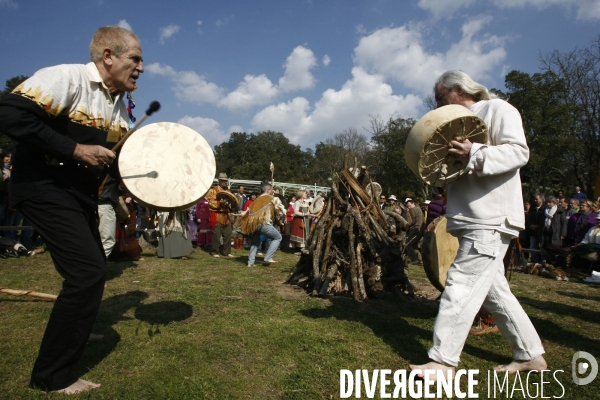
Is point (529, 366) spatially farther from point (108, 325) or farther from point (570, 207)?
point (570, 207)

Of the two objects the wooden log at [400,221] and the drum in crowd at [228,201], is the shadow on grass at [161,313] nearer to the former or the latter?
the wooden log at [400,221]

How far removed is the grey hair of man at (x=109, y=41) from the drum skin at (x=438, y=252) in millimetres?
3458

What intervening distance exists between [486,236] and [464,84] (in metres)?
1.28

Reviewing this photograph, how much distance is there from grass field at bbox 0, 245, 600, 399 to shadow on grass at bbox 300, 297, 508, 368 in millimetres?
13

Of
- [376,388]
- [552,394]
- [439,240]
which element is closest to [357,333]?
[376,388]

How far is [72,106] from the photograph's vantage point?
2.82 meters

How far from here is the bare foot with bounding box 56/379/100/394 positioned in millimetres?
2641

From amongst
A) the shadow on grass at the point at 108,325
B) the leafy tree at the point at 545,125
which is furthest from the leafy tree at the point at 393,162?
the shadow on grass at the point at 108,325

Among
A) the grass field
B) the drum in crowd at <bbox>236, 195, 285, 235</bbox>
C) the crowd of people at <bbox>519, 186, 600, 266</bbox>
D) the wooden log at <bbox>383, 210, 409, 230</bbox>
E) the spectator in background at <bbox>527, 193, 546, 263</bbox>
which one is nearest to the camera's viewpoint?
the grass field

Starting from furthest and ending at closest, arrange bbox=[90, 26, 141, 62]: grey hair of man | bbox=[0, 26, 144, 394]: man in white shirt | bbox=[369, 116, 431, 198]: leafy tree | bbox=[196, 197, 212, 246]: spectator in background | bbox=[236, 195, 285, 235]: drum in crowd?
bbox=[369, 116, 431, 198]: leafy tree < bbox=[196, 197, 212, 246]: spectator in background < bbox=[236, 195, 285, 235]: drum in crowd < bbox=[90, 26, 141, 62]: grey hair of man < bbox=[0, 26, 144, 394]: man in white shirt

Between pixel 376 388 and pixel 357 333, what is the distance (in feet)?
A: 3.58

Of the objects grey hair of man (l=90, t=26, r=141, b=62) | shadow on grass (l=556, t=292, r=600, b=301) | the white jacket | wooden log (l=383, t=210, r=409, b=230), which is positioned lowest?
shadow on grass (l=556, t=292, r=600, b=301)

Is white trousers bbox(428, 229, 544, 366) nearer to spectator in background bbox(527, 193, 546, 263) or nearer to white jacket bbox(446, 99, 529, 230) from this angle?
white jacket bbox(446, 99, 529, 230)

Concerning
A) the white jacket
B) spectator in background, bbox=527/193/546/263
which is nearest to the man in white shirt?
the white jacket
